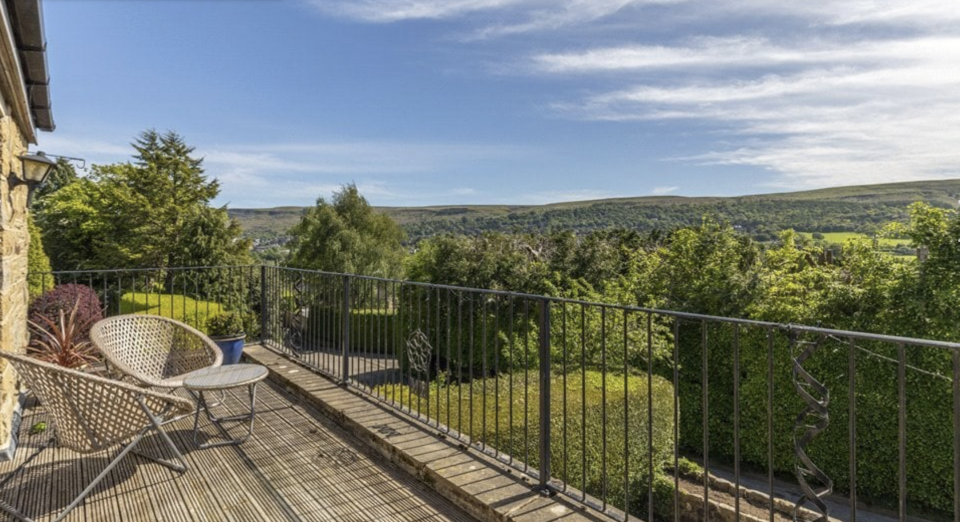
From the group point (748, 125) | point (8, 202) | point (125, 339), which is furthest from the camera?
point (748, 125)

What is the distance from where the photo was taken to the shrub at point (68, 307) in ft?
15.8

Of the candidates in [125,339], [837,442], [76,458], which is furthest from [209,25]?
[837,442]

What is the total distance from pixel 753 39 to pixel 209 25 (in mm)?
9794

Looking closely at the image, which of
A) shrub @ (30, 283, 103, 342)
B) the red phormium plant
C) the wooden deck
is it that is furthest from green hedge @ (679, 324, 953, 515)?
shrub @ (30, 283, 103, 342)

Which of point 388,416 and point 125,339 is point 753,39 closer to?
point 388,416

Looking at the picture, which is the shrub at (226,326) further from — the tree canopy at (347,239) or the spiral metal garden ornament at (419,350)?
the tree canopy at (347,239)

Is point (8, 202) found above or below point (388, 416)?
above

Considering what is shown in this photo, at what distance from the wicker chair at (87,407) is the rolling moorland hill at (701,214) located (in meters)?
17.7

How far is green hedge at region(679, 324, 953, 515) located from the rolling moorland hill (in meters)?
11.2

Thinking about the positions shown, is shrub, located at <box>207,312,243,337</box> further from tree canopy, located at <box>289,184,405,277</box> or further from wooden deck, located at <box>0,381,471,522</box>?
tree canopy, located at <box>289,184,405,277</box>

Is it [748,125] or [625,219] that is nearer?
[748,125]

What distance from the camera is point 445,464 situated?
8.91ft

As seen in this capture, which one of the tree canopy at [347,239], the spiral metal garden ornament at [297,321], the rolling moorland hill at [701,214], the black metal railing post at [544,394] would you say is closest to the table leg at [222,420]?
the spiral metal garden ornament at [297,321]

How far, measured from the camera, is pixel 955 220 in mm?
8711
